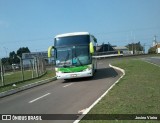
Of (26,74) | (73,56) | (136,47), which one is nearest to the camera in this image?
(73,56)

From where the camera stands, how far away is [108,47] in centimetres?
10319

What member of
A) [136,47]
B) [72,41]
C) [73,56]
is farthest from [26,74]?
[136,47]

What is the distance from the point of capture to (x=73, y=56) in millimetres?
24938

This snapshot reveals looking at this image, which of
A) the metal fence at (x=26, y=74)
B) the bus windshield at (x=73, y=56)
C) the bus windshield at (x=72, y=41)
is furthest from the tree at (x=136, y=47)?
the bus windshield at (x=73, y=56)

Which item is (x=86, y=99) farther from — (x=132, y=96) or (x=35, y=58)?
(x=35, y=58)

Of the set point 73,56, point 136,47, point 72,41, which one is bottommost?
point 136,47

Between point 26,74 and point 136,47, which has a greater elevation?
point 136,47

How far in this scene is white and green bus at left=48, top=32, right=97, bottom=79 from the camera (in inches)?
976

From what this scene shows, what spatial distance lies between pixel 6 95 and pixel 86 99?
22.8ft

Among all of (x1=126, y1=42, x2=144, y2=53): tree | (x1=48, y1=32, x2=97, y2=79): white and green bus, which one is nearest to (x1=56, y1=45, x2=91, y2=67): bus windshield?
(x1=48, y1=32, x2=97, y2=79): white and green bus

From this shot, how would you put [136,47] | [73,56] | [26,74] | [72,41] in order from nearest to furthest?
[73,56] → [72,41] → [26,74] → [136,47]

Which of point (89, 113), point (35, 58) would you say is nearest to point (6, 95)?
point (89, 113)

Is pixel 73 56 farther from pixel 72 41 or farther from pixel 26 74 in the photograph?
pixel 26 74

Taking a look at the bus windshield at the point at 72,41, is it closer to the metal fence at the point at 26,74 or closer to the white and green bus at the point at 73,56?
the white and green bus at the point at 73,56
